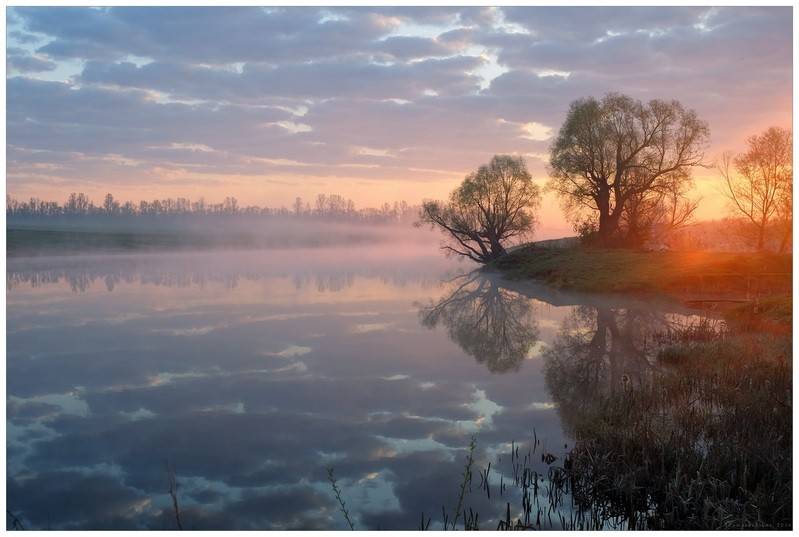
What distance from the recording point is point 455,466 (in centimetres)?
877

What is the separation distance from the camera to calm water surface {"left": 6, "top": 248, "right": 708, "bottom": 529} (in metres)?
7.79

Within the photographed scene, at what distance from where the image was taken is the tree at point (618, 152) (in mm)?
42438

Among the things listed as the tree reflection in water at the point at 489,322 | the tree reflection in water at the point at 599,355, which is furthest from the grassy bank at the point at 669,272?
the tree reflection in water at the point at 599,355

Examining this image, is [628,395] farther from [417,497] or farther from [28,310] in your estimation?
[28,310]

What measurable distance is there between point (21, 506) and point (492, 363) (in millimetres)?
10862

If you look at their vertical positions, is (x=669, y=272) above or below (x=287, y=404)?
above

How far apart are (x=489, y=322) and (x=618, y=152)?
2555 centimetres

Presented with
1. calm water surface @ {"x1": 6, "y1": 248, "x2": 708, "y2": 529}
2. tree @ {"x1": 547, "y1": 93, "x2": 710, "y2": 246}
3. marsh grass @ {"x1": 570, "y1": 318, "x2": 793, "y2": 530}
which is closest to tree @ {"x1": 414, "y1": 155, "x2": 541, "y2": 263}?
tree @ {"x1": 547, "y1": 93, "x2": 710, "y2": 246}

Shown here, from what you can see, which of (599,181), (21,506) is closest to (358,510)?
(21,506)

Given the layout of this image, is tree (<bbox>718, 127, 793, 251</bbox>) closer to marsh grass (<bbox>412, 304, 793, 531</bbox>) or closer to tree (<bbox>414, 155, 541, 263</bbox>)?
tree (<bbox>414, 155, 541, 263</bbox>)

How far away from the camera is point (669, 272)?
3125 centimetres

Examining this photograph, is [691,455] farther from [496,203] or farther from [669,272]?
[496,203]

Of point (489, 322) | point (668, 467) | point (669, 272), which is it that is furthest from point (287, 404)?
point (669, 272)

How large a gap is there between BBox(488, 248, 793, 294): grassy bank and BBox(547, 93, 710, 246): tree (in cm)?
541
